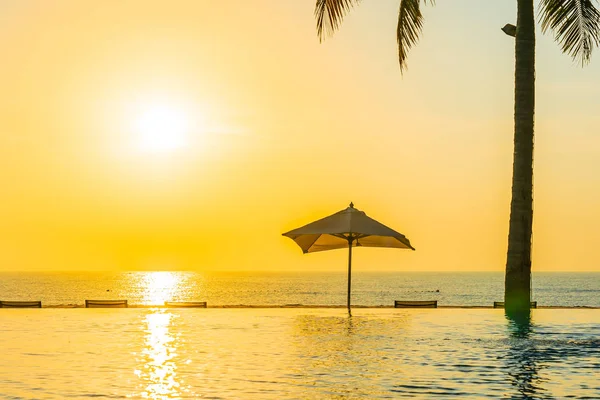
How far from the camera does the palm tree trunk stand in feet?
96.9

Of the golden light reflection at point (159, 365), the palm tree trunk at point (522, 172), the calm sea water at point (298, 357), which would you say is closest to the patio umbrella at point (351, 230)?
the calm sea water at point (298, 357)

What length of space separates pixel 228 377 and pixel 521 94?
693 inches

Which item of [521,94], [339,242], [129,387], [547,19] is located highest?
[547,19]

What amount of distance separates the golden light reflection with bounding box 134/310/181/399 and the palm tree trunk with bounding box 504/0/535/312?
36.0 feet

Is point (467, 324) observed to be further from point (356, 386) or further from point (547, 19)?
point (356, 386)

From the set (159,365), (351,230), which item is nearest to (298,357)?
(159,365)

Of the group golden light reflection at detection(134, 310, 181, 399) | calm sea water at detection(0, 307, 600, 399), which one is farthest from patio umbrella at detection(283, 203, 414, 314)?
golden light reflection at detection(134, 310, 181, 399)

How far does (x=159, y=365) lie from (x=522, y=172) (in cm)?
1620

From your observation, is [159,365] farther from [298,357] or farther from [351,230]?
[351,230]

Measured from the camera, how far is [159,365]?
1650 cm

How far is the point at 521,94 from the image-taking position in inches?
1172

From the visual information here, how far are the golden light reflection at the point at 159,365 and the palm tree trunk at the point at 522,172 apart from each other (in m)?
11.0

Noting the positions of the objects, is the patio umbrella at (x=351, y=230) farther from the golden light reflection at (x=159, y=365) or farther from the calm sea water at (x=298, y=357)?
the golden light reflection at (x=159, y=365)

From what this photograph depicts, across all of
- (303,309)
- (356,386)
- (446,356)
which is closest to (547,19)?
(303,309)
